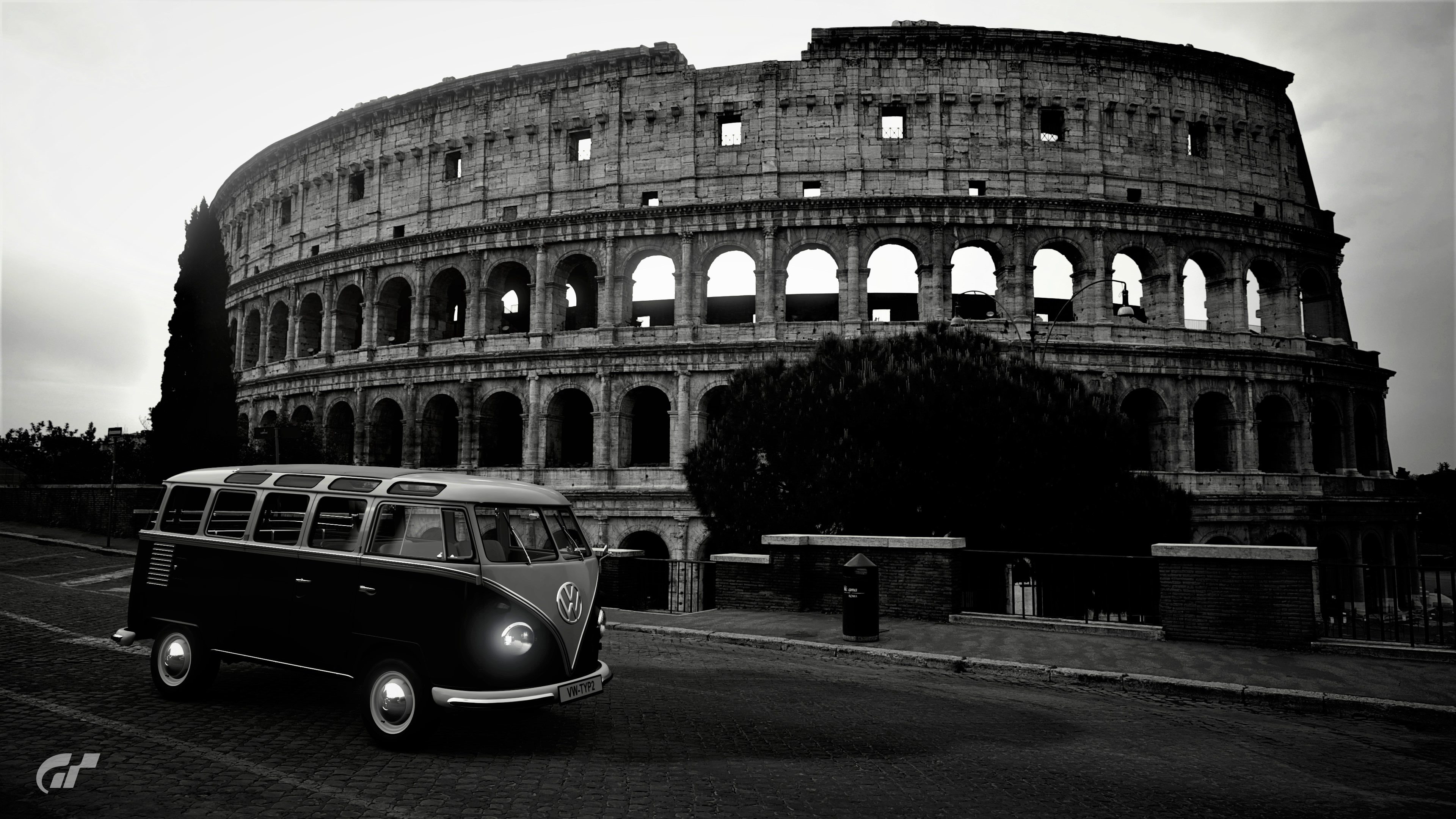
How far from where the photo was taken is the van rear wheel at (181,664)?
25.0 ft

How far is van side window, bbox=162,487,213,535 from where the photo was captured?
311 inches

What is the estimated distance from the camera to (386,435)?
33500 mm

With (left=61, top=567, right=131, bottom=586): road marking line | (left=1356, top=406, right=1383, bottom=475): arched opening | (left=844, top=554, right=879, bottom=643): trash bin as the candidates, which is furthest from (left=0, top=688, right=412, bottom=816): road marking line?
(left=1356, top=406, right=1383, bottom=475): arched opening

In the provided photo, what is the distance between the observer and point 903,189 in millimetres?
28844

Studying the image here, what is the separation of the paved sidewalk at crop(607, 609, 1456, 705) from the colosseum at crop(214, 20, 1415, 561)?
14.4m

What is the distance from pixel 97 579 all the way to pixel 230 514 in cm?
1433

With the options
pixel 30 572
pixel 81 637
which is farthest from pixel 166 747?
pixel 30 572

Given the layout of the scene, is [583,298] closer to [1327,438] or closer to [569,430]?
[569,430]

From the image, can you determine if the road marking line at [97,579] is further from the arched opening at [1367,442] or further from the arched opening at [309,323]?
the arched opening at [1367,442]

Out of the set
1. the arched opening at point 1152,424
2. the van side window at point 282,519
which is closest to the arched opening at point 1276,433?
the arched opening at point 1152,424

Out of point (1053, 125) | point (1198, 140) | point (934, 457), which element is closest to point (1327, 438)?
point (1198, 140)

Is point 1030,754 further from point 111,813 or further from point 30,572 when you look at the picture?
point 30,572

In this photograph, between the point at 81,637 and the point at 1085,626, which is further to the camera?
the point at 1085,626

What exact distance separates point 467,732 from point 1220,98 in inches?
1337
